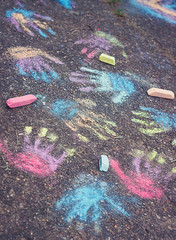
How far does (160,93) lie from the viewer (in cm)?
251

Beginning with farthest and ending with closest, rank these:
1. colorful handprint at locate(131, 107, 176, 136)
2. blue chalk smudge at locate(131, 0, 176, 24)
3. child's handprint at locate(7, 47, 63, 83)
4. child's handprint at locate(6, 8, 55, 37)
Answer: blue chalk smudge at locate(131, 0, 176, 24)
child's handprint at locate(6, 8, 55, 37)
child's handprint at locate(7, 47, 63, 83)
colorful handprint at locate(131, 107, 176, 136)

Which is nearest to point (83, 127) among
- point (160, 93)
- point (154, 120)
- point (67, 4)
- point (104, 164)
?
point (104, 164)

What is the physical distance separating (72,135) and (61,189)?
1.50 ft

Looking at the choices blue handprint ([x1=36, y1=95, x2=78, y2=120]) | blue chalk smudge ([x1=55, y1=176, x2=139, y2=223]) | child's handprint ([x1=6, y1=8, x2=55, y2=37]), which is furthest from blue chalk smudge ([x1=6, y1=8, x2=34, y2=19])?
blue chalk smudge ([x1=55, y1=176, x2=139, y2=223])

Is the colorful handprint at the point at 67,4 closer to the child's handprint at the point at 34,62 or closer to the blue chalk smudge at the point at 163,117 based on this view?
the child's handprint at the point at 34,62

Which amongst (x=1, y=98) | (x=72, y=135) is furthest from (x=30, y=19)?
(x=72, y=135)

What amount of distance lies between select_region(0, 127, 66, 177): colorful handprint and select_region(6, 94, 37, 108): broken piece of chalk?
0.25m

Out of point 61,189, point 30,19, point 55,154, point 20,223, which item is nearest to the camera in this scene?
point 20,223

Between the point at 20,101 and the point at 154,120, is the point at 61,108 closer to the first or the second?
the point at 20,101

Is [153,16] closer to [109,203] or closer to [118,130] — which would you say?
[118,130]

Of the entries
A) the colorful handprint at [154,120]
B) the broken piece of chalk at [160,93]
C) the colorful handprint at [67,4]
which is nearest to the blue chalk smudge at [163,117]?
the colorful handprint at [154,120]

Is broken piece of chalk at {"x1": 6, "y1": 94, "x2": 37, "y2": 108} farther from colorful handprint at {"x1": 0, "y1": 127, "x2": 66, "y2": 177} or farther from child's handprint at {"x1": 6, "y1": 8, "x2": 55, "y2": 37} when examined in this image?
child's handprint at {"x1": 6, "y1": 8, "x2": 55, "y2": 37}

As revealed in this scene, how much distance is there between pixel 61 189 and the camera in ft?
5.54

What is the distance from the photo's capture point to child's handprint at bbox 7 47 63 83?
94.4 inches
